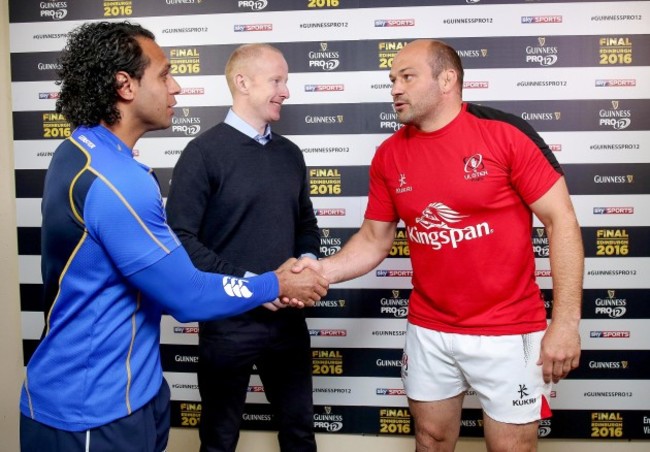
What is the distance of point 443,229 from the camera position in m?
1.85

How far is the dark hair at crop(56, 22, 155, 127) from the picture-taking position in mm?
1334

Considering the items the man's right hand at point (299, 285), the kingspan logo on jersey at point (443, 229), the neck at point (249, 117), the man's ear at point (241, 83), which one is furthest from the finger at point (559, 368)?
the man's ear at point (241, 83)

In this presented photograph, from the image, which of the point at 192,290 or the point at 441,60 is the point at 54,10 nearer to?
the point at 441,60

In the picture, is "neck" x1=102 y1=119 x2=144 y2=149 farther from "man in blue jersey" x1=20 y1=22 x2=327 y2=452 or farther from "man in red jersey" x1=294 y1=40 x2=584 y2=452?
"man in red jersey" x1=294 y1=40 x2=584 y2=452

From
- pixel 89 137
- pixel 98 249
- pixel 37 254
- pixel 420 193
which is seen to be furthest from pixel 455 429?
pixel 37 254

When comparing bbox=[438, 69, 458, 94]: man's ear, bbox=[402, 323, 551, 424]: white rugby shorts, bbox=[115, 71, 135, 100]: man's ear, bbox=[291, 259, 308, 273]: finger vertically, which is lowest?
bbox=[402, 323, 551, 424]: white rugby shorts

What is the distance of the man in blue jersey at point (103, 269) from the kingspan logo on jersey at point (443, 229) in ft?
2.69

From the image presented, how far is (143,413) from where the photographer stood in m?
1.37

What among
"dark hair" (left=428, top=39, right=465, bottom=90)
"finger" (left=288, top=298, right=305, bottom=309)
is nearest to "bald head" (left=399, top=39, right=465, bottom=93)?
"dark hair" (left=428, top=39, right=465, bottom=90)

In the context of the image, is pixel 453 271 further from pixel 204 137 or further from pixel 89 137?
pixel 89 137

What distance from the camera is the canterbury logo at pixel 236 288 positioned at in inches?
58.7

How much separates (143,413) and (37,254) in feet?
6.14

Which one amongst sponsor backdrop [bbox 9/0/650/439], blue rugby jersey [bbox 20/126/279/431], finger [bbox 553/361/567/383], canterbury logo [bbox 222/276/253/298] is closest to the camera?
blue rugby jersey [bbox 20/126/279/431]

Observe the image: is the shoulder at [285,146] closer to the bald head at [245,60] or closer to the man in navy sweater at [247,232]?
the man in navy sweater at [247,232]
